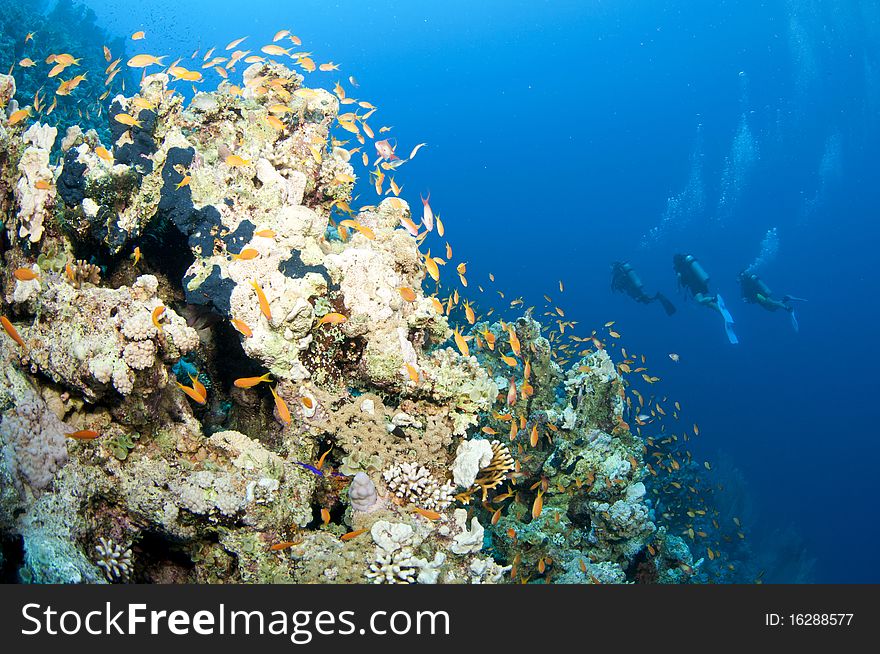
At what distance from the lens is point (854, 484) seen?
4528 centimetres

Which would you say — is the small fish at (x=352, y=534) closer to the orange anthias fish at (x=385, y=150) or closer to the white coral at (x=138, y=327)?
the white coral at (x=138, y=327)

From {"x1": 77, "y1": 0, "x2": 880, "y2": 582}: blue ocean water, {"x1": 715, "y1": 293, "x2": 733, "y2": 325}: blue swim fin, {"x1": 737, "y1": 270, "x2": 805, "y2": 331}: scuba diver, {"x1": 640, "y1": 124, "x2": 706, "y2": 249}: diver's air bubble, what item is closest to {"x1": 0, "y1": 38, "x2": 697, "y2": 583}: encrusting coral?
{"x1": 715, "y1": 293, "x2": 733, "y2": 325}: blue swim fin

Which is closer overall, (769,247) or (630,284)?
(630,284)

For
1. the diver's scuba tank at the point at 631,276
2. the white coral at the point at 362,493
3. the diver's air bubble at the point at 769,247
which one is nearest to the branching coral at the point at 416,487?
the white coral at the point at 362,493

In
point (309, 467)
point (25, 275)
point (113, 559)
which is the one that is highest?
point (25, 275)

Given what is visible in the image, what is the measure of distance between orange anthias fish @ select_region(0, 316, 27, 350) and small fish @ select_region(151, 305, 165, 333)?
92 centimetres

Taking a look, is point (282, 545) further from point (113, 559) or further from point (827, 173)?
point (827, 173)

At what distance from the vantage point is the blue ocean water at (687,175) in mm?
51719

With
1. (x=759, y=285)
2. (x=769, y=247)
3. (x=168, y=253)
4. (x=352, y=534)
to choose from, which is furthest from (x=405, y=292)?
(x=769, y=247)

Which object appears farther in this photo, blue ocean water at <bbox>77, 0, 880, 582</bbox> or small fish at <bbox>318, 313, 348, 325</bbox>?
blue ocean water at <bbox>77, 0, 880, 582</bbox>

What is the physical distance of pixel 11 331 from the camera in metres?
3.30

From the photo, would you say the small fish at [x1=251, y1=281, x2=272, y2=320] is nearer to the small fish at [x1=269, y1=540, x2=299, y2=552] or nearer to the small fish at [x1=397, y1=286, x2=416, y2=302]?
the small fish at [x1=397, y1=286, x2=416, y2=302]

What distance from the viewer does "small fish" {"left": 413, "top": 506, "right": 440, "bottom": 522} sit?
3934 mm

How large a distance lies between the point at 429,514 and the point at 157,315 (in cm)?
271
